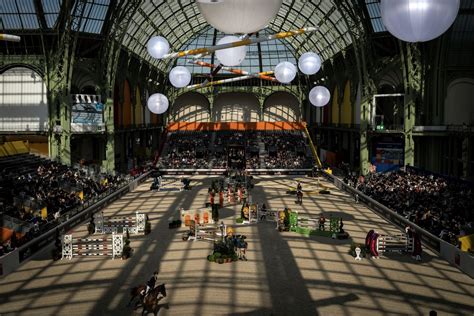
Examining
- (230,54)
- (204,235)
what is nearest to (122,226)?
(204,235)

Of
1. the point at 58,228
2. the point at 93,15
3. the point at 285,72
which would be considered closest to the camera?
the point at 58,228

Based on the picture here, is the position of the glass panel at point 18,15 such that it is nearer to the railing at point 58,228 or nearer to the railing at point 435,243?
the railing at point 58,228

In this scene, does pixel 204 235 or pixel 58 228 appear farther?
pixel 204 235

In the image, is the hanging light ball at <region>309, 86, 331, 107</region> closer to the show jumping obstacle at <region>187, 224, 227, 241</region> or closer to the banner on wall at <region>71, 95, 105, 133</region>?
the show jumping obstacle at <region>187, 224, 227, 241</region>

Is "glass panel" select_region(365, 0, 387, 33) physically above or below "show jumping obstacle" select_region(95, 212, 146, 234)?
above

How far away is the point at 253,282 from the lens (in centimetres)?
1791

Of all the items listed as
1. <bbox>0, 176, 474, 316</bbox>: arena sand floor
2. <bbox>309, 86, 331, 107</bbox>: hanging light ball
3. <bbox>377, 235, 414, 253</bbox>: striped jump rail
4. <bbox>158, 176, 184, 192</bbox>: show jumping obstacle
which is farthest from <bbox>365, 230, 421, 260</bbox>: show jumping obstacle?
<bbox>158, 176, 184, 192</bbox>: show jumping obstacle

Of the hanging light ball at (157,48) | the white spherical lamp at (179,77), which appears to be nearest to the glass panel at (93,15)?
the white spherical lamp at (179,77)

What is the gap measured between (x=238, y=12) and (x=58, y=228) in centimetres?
1888

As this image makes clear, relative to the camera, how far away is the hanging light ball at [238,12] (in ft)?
33.2

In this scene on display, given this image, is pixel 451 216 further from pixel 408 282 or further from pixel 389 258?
pixel 408 282

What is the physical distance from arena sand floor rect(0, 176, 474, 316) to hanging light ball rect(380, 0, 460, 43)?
875 cm

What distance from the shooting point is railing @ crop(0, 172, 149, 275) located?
19.4 m

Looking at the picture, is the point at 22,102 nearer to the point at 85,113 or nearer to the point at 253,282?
the point at 85,113
